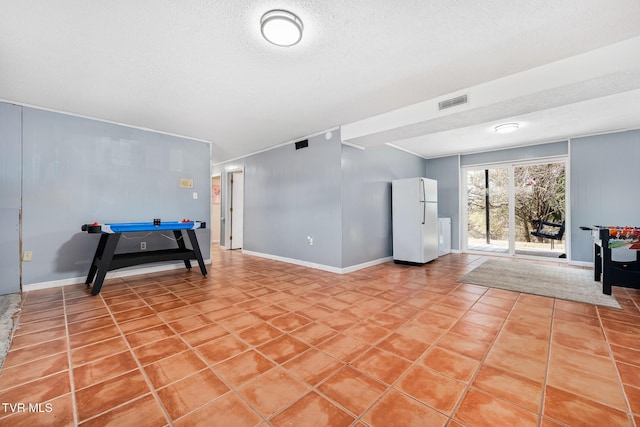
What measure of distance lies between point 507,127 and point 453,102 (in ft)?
6.83

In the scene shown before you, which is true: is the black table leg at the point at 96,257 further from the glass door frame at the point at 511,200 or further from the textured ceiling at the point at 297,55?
the glass door frame at the point at 511,200

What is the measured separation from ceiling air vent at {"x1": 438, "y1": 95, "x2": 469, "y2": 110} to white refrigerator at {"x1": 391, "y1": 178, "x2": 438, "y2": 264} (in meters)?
1.93

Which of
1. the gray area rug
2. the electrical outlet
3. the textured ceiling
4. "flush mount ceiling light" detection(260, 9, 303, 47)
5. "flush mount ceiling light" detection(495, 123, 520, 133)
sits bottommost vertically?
the gray area rug

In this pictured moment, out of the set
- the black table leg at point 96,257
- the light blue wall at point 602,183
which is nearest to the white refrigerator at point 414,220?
the light blue wall at point 602,183

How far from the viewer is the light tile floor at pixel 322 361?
50.4 inches

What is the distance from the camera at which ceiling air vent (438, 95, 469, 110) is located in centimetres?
291

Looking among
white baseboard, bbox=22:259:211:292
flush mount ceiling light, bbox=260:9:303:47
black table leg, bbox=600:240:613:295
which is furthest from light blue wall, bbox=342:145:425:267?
black table leg, bbox=600:240:613:295

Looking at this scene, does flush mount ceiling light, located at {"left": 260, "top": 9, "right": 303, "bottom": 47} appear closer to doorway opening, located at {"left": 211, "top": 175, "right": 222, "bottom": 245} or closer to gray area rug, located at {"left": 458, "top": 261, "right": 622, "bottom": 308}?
gray area rug, located at {"left": 458, "top": 261, "right": 622, "bottom": 308}

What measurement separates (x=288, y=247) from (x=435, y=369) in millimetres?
3797

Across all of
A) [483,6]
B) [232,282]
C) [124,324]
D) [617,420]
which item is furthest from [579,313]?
[124,324]

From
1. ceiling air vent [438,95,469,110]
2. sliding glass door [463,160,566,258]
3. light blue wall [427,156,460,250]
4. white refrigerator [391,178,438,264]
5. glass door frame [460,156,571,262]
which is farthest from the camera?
light blue wall [427,156,460,250]

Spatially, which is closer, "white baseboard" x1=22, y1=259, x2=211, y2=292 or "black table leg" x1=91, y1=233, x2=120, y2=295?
"black table leg" x1=91, y1=233, x2=120, y2=295

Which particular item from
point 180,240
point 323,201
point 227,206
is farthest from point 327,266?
point 227,206

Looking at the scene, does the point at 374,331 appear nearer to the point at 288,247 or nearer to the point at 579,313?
the point at 579,313
